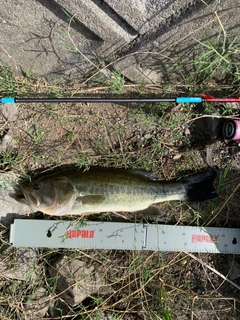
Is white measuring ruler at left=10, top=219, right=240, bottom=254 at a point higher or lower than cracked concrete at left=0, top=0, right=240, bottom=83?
lower

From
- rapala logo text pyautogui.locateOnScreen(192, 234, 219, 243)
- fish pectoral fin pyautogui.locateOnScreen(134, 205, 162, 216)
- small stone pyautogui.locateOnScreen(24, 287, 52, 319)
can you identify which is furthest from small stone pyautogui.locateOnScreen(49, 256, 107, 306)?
rapala logo text pyautogui.locateOnScreen(192, 234, 219, 243)

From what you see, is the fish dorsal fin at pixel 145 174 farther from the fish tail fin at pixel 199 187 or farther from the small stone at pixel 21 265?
the small stone at pixel 21 265

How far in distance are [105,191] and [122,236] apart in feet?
1.95

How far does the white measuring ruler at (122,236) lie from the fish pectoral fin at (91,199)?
1.09ft

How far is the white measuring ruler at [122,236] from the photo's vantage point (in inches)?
128

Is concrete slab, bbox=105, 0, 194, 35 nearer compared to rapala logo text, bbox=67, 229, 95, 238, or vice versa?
concrete slab, bbox=105, 0, 194, 35

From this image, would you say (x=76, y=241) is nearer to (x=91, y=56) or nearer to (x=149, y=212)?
(x=149, y=212)

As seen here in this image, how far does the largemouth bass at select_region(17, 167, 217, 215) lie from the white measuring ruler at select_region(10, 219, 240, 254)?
0.26m

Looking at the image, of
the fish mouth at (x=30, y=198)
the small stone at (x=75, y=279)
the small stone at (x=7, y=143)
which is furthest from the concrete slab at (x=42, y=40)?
the small stone at (x=75, y=279)

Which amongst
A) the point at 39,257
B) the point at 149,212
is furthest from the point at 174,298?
the point at 39,257

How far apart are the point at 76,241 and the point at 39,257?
0.47 metres

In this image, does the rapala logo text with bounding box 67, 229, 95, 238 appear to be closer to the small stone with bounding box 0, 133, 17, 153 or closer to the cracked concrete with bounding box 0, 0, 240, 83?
the small stone with bounding box 0, 133, 17, 153

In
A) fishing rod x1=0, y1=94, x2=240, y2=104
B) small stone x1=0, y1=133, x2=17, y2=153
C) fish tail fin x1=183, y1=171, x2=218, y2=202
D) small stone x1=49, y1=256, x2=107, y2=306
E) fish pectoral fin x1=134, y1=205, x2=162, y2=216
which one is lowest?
small stone x1=49, y1=256, x2=107, y2=306

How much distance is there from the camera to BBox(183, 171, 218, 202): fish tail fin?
10.8 feet
